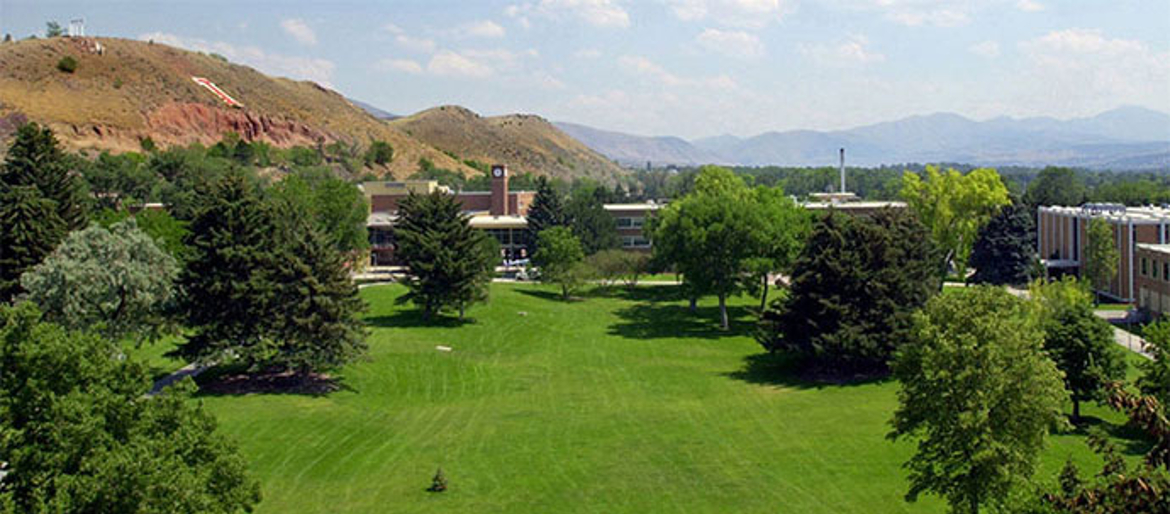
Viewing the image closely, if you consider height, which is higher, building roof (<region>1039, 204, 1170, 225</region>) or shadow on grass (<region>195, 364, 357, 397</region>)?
building roof (<region>1039, 204, 1170, 225</region>)

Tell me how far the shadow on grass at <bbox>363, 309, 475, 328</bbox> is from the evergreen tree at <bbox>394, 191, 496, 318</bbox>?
1.96 ft

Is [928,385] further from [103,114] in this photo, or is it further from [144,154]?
[103,114]

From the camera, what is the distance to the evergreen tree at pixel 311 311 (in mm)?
40188

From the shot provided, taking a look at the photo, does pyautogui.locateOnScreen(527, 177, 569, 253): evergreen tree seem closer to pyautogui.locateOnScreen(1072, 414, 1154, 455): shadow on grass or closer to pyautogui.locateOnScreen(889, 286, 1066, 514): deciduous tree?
pyautogui.locateOnScreen(1072, 414, 1154, 455): shadow on grass

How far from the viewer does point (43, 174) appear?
48.2 m

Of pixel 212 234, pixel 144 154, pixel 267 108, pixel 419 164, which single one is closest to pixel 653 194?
pixel 419 164

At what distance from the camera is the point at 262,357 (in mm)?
39250

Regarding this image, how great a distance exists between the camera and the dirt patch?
39156 mm

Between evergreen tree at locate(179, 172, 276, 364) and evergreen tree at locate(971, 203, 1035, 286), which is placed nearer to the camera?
evergreen tree at locate(179, 172, 276, 364)

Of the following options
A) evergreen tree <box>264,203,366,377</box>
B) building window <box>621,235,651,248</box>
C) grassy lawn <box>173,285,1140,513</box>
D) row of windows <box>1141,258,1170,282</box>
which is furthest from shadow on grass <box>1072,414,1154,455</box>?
building window <box>621,235,651,248</box>

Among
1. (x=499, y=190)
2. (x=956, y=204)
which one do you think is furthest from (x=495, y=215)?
(x=956, y=204)

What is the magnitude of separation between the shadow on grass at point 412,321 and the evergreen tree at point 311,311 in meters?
13.3

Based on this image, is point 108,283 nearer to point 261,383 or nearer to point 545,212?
point 261,383

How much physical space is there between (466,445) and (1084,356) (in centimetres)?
2207
